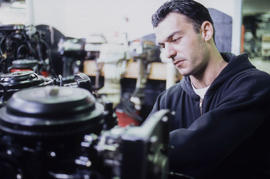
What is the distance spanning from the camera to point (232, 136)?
3.55ft

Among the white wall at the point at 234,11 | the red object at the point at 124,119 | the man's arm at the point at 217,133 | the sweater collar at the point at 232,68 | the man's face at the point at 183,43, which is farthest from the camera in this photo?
the red object at the point at 124,119

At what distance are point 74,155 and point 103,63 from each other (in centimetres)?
335

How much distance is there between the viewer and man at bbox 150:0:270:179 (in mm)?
1022

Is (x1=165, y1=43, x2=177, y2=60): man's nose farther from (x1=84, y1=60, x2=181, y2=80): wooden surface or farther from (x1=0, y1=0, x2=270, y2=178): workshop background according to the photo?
(x1=84, y1=60, x2=181, y2=80): wooden surface

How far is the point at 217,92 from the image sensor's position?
4.99 feet

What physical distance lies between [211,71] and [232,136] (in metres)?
0.71

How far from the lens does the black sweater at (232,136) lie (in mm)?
1009

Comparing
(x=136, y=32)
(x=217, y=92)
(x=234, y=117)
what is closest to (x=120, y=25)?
(x=136, y=32)

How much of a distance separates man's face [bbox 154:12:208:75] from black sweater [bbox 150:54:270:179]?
227 mm

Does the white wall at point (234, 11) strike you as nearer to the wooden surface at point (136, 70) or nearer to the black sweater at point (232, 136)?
the wooden surface at point (136, 70)

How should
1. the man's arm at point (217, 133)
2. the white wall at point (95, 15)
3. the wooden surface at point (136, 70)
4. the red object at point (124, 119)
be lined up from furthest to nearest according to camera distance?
the white wall at point (95, 15), the red object at point (124, 119), the wooden surface at point (136, 70), the man's arm at point (217, 133)

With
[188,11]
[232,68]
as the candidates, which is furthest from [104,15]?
[232,68]

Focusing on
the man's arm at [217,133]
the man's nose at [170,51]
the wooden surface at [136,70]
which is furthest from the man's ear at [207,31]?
the wooden surface at [136,70]

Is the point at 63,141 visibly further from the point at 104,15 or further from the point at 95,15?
the point at 95,15
